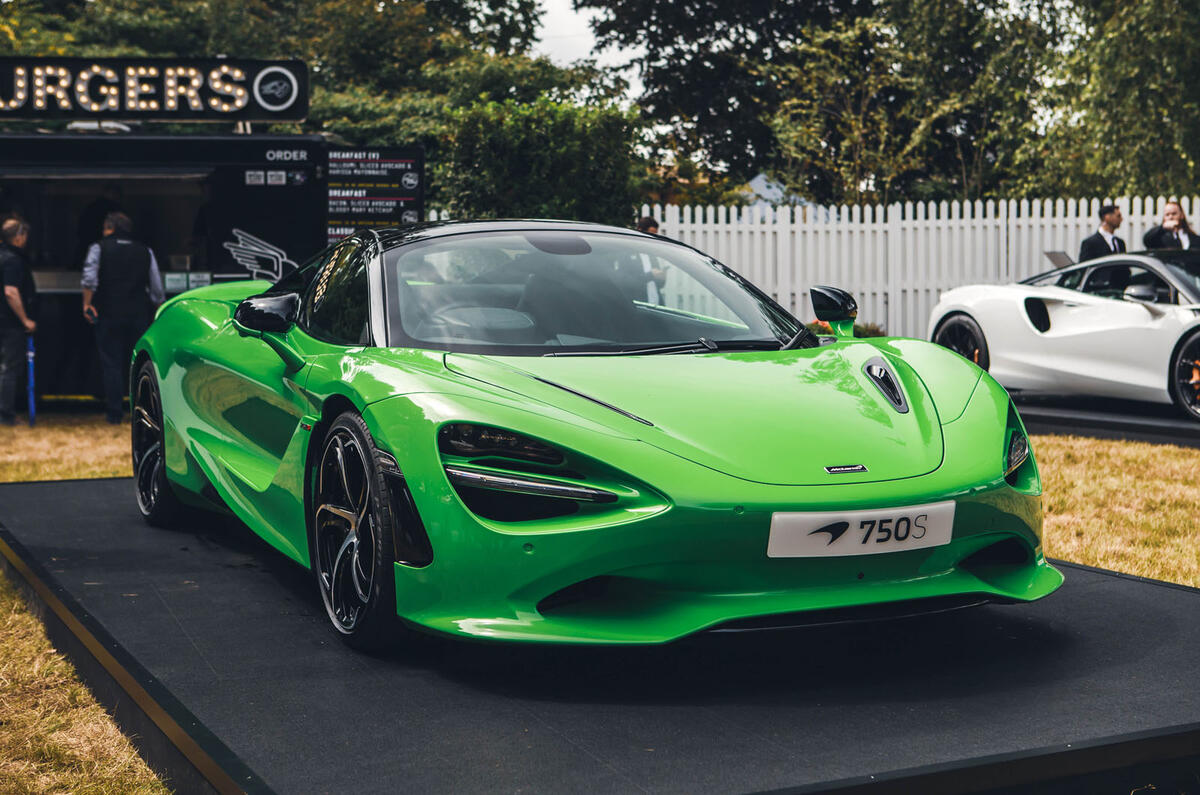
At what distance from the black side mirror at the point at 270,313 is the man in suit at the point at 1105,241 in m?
9.53

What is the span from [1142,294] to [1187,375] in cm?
66

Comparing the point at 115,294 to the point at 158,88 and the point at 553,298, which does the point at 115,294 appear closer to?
the point at 158,88

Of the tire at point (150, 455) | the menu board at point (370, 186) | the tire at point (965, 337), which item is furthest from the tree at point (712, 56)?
the tire at point (150, 455)

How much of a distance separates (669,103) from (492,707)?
108ft

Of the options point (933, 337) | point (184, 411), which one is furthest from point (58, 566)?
point (933, 337)

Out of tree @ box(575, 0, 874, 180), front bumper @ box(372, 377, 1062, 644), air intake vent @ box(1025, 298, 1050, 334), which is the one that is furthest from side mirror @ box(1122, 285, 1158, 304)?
tree @ box(575, 0, 874, 180)

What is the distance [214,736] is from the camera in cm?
302

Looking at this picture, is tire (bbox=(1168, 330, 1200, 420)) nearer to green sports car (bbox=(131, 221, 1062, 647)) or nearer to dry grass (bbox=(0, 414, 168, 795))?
green sports car (bbox=(131, 221, 1062, 647))

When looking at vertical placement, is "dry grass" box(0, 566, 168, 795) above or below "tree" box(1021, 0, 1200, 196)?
below

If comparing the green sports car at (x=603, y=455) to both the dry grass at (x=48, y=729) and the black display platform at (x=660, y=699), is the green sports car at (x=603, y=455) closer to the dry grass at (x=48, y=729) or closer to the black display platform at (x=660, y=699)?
the black display platform at (x=660, y=699)

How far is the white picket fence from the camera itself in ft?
54.5

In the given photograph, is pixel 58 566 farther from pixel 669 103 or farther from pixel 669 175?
pixel 669 103

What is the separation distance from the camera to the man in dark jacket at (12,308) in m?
10.9

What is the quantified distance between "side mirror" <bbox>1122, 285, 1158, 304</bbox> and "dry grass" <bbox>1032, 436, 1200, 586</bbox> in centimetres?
124
